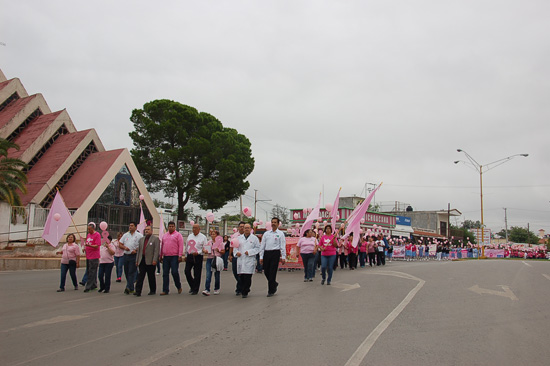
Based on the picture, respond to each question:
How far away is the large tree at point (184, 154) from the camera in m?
43.6

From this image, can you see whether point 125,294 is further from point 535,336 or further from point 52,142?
point 52,142

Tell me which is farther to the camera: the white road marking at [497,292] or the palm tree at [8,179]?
the palm tree at [8,179]

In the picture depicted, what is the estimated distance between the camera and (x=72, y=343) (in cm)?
636

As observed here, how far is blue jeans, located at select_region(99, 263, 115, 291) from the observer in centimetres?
1250

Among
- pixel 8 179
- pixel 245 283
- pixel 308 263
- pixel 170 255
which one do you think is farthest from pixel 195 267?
pixel 8 179

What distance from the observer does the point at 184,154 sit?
4362cm

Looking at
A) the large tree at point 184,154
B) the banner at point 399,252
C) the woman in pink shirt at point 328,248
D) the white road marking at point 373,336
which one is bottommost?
the banner at point 399,252

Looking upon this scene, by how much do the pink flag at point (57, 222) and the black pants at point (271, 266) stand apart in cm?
832

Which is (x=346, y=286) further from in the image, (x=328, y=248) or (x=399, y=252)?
(x=399, y=252)

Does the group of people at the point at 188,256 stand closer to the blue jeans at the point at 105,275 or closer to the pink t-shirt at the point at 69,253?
the blue jeans at the point at 105,275

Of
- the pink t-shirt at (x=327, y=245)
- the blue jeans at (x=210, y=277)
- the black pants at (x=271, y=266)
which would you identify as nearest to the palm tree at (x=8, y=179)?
the blue jeans at (x=210, y=277)

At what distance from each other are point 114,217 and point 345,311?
2994cm

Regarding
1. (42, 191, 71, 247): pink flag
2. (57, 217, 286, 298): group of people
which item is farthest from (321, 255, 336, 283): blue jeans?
(42, 191, 71, 247): pink flag

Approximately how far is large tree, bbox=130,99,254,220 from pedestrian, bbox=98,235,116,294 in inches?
1207
